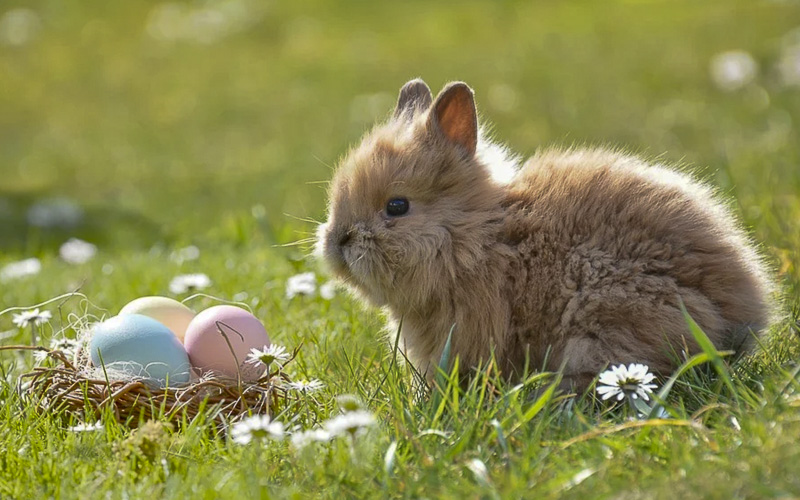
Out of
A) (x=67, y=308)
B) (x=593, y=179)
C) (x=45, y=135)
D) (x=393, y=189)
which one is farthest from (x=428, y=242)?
(x=45, y=135)

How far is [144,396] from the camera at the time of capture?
288 centimetres

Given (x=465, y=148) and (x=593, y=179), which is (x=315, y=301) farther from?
(x=593, y=179)

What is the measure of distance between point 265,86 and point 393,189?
9.17 meters

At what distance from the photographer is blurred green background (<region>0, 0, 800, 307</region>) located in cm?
579

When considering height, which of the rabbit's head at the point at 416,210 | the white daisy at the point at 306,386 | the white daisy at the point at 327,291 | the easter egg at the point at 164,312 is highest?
the rabbit's head at the point at 416,210

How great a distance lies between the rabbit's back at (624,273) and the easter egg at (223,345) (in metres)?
0.86

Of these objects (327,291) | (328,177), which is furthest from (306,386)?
(328,177)

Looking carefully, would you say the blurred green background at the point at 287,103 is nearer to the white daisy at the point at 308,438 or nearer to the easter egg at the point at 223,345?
the easter egg at the point at 223,345

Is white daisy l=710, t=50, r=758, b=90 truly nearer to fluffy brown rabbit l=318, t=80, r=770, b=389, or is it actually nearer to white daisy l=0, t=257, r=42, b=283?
fluffy brown rabbit l=318, t=80, r=770, b=389

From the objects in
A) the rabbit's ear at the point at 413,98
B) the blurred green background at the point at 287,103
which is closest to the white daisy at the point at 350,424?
the rabbit's ear at the point at 413,98

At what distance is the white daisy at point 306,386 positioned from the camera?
2914 mm

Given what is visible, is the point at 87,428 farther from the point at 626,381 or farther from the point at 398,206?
the point at 626,381

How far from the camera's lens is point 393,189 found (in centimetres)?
315

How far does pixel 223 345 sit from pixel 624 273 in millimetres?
1300
